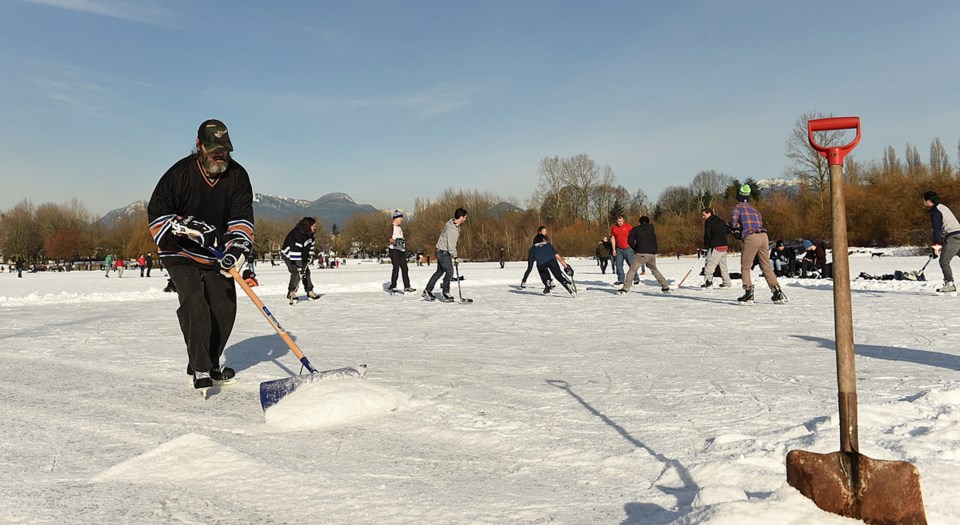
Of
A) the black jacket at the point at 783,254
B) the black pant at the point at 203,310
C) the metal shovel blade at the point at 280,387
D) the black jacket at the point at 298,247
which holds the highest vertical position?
the black jacket at the point at 298,247

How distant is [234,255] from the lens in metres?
4.52

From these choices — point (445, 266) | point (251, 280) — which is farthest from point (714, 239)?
point (251, 280)

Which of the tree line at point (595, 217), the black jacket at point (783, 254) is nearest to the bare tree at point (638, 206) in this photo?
the tree line at point (595, 217)

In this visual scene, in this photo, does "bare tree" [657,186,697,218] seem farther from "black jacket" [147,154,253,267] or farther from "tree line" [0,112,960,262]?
"black jacket" [147,154,253,267]

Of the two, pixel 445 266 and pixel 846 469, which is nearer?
pixel 846 469

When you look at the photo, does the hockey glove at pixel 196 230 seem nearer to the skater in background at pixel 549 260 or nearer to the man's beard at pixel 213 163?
the man's beard at pixel 213 163

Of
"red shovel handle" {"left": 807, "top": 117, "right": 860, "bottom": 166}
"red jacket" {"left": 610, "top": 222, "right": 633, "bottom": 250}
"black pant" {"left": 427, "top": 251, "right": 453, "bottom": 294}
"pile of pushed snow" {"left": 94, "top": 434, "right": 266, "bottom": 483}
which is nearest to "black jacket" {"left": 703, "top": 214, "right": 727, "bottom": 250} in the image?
"red jacket" {"left": 610, "top": 222, "right": 633, "bottom": 250}

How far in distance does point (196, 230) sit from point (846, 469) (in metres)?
3.98

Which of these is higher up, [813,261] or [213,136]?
[213,136]

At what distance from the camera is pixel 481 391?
434 cm

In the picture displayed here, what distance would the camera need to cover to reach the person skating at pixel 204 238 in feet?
14.4

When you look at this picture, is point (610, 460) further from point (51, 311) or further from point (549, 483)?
point (51, 311)

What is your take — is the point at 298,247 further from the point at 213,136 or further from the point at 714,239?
the point at 213,136

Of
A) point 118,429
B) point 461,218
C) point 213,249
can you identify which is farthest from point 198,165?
point 461,218
